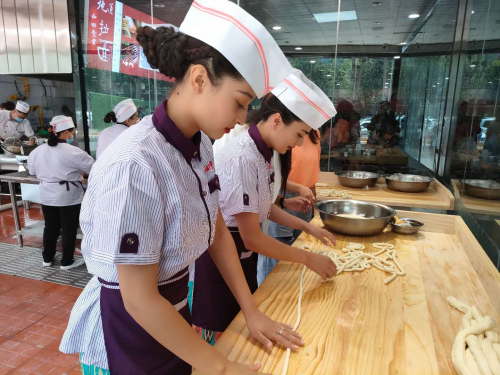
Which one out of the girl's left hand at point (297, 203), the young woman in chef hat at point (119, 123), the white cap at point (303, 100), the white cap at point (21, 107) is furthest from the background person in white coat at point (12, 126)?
the white cap at point (303, 100)

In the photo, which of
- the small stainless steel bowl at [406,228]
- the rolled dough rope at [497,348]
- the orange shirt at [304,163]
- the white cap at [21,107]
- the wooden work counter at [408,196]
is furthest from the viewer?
the white cap at [21,107]

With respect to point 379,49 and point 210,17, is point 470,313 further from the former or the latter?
point 379,49

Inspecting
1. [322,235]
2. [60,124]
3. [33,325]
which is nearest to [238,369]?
[322,235]

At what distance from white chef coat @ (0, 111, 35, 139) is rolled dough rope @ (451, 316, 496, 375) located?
7.29 meters

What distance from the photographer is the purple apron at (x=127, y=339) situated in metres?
0.84

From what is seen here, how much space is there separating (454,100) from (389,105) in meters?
0.69

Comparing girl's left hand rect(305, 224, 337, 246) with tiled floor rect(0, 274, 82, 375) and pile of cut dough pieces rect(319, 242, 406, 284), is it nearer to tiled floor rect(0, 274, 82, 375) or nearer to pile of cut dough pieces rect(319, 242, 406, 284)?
pile of cut dough pieces rect(319, 242, 406, 284)

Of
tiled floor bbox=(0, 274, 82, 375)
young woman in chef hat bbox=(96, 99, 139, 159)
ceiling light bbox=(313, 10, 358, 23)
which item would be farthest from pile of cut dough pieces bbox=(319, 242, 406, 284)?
young woman in chef hat bbox=(96, 99, 139, 159)

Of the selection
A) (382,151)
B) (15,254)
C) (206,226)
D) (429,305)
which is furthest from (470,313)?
(15,254)

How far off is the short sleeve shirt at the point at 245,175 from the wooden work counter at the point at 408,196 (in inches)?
57.0

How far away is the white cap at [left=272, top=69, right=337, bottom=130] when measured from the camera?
57.1 inches

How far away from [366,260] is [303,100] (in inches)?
28.7

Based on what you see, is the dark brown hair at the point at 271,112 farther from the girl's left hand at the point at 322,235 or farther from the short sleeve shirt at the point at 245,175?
the girl's left hand at the point at 322,235

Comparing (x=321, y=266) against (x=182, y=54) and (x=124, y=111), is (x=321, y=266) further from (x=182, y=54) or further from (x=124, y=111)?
(x=124, y=111)
